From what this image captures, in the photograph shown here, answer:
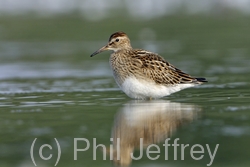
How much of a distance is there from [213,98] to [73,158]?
181 inches

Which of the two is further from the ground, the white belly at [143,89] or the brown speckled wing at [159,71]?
the brown speckled wing at [159,71]

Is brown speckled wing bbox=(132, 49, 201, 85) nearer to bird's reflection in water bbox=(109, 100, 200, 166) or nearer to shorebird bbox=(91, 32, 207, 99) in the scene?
shorebird bbox=(91, 32, 207, 99)

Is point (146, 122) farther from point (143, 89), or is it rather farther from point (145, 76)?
point (145, 76)

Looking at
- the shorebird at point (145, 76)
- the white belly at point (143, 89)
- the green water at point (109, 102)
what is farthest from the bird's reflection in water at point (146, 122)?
the shorebird at point (145, 76)

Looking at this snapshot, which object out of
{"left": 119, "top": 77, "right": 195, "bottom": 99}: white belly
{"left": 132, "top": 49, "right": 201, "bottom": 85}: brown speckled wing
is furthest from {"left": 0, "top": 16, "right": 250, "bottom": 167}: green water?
{"left": 132, "top": 49, "right": 201, "bottom": 85}: brown speckled wing

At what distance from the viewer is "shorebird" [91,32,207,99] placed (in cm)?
1174

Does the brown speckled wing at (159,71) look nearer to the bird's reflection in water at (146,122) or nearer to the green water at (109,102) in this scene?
the green water at (109,102)

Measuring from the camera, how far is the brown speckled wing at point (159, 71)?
12.0 m

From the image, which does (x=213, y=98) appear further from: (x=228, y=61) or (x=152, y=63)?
(x=228, y=61)

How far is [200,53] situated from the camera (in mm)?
18891

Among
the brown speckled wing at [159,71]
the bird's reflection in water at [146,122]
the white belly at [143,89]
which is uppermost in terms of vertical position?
the brown speckled wing at [159,71]

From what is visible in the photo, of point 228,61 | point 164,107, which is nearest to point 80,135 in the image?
point 164,107

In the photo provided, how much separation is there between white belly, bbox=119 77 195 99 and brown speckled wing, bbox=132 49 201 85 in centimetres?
13

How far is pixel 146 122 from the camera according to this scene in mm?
9477
